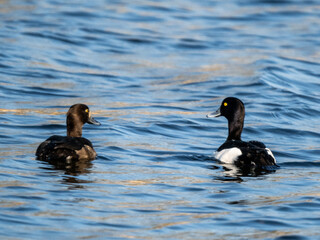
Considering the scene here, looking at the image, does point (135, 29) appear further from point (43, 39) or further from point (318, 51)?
point (318, 51)

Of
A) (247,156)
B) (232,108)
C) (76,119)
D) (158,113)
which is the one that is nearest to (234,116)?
(232,108)

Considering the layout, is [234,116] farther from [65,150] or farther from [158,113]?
[65,150]

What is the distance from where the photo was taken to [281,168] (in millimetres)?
11469

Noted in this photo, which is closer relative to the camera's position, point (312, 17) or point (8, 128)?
point (8, 128)

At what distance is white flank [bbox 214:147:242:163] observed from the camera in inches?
446

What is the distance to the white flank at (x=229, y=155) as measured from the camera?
1133 centimetres

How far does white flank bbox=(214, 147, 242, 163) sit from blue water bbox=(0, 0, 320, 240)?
17cm

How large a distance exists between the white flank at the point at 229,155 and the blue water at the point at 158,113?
17 cm

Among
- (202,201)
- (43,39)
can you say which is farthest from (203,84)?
(202,201)

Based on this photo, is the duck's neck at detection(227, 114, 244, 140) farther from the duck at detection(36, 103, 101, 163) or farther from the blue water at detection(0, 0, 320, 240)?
the duck at detection(36, 103, 101, 163)

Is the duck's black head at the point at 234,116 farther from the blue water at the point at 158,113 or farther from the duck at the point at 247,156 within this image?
the duck at the point at 247,156

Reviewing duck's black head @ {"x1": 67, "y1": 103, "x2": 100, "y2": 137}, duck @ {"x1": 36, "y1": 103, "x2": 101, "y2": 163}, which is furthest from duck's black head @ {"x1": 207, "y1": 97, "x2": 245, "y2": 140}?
duck @ {"x1": 36, "y1": 103, "x2": 101, "y2": 163}

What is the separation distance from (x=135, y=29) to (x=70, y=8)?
311cm

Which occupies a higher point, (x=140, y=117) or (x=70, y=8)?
(x=70, y=8)
